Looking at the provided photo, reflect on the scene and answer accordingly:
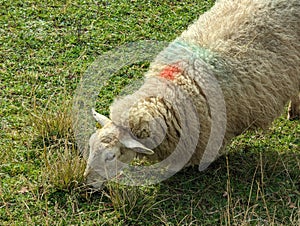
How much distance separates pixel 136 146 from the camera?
5387 mm

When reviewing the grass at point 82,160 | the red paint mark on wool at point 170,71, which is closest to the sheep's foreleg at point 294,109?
the grass at point 82,160

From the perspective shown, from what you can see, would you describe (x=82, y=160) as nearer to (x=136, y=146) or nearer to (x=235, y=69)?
(x=136, y=146)

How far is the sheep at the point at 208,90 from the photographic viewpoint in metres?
5.54

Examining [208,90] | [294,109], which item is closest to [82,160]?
[208,90]

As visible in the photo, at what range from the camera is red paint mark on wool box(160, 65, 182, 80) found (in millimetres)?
5763

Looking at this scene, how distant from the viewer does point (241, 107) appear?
580cm

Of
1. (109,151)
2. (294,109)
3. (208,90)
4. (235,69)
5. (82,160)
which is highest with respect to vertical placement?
(235,69)

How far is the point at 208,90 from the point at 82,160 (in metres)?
1.28

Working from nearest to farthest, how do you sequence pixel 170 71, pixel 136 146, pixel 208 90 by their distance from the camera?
pixel 136 146 → pixel 208 90 → pixel 170 71

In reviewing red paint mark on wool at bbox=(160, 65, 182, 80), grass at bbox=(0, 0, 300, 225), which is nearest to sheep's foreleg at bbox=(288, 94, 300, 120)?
grass at bbox=(0, 0, 300, 225)

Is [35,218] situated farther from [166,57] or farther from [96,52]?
[96,52]

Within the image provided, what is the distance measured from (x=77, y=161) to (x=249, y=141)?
1903mm

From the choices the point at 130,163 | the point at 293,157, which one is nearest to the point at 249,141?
the point at 293,157

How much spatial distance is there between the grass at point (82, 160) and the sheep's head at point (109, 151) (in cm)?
16
